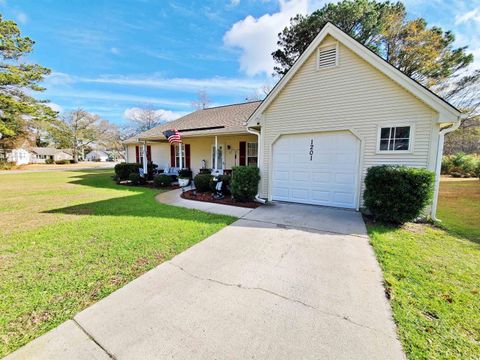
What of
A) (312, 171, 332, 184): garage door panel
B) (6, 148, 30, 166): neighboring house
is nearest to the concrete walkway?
(312, 171, 332, 184): garage door panel

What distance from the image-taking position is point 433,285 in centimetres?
292

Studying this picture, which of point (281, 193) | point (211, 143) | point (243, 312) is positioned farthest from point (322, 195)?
point (211, 143)

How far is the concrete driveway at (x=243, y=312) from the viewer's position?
1921 millimetres

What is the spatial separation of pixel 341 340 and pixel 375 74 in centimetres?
714

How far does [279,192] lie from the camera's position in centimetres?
812

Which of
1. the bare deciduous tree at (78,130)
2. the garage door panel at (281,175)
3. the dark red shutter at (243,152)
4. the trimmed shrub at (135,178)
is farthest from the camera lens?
the bare deciduous tree at (78,130)

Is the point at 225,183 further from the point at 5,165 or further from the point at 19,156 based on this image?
the point at 19,156

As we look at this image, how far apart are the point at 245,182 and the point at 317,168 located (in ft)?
8.68

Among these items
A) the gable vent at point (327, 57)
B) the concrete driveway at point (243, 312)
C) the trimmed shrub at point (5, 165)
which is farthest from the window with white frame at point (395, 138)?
the trimmed shrub at point (5, 165)

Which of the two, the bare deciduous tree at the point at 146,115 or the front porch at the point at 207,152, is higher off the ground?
the bare deciduous tree at the point at 146,115

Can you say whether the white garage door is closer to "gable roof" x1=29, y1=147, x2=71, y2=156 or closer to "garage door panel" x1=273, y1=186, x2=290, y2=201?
"garage door panel" x1=273, y1=186, x2=290, y2=201

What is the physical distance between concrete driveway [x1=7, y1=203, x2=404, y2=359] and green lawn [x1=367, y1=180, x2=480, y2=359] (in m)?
0.20

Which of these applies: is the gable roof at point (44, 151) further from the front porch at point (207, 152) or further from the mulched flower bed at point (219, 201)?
the mulched flower bed at point (219, 201)

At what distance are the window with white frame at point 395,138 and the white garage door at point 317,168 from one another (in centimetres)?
68
